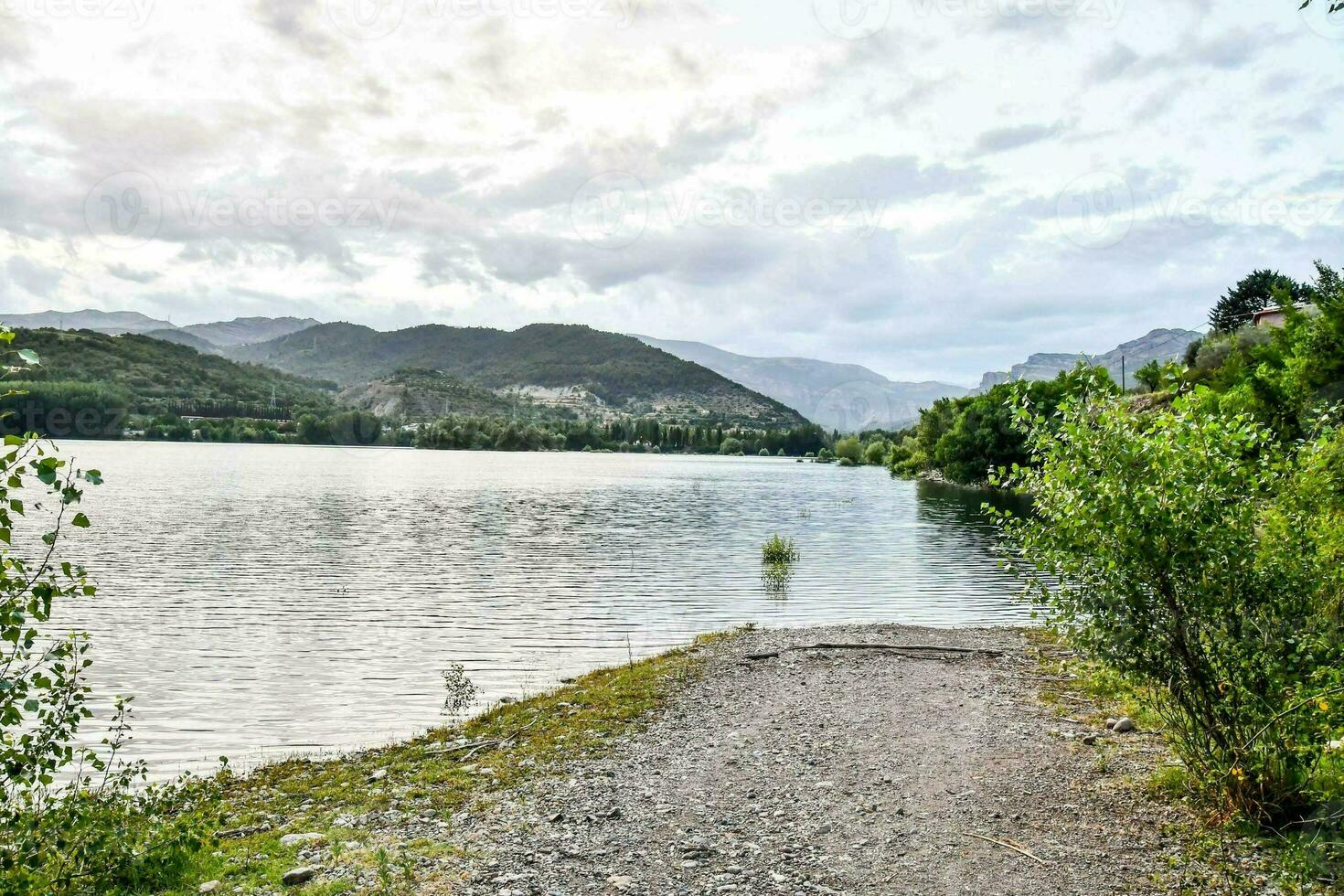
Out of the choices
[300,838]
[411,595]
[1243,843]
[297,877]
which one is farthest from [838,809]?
[411,595]

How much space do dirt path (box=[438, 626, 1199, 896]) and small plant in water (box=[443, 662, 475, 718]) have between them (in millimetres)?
4343

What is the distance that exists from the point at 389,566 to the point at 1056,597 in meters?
33.1

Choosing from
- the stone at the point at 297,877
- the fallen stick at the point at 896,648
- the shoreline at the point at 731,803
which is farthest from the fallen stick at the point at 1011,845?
the fallen stick at the point at 896,648

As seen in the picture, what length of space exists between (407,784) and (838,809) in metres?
5.72

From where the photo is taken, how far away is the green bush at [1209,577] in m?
8.89

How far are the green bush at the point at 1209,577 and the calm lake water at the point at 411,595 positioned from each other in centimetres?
1168

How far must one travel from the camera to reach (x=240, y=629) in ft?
81.2

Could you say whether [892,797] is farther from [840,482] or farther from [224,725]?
[840,482]

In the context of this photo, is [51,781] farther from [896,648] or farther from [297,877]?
[896,648]

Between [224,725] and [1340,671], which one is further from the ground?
[1340,671]

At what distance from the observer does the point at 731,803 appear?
1078 centimetres

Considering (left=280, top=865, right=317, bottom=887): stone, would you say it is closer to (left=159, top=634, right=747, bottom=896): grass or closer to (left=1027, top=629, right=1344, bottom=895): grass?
(left=159, top=634, right=747, bottom=896): grass

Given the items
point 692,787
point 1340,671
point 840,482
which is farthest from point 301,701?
point 840,482

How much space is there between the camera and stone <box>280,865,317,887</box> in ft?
28.4
